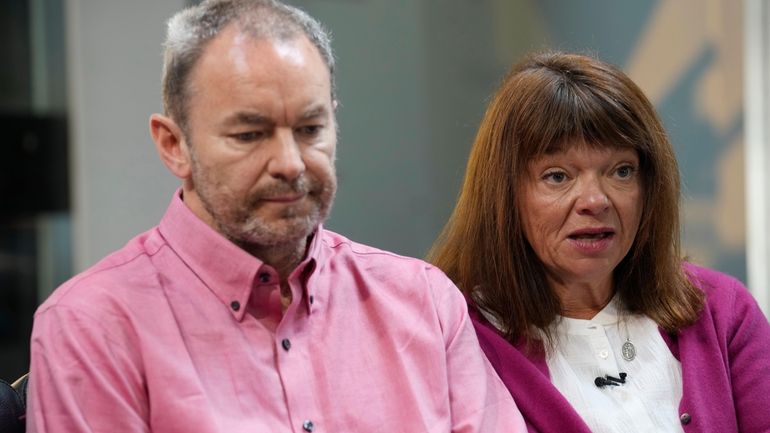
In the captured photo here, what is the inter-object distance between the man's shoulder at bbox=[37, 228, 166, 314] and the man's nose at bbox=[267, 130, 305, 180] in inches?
9.2

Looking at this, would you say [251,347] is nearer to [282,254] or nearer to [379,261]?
[282,254]

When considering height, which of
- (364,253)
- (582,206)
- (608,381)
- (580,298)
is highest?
(582,206)

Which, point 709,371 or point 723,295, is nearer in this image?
point 709,371

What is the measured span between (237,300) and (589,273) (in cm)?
71

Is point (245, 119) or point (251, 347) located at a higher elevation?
point (245, 119)

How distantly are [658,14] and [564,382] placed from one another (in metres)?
1.98

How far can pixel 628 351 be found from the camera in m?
2.18

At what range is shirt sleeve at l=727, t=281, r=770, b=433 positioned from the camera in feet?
7.02

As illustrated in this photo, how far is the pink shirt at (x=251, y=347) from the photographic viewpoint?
5.32ft

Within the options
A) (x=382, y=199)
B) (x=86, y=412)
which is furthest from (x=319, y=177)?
(x=382, y=199)

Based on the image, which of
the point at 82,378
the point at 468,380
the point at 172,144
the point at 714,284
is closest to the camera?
the point at 82,378

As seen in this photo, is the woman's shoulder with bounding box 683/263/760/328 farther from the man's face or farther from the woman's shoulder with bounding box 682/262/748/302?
the man's face

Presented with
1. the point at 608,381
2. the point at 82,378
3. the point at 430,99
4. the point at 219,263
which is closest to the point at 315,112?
the point at 219,263

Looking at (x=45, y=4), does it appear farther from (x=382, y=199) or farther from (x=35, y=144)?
(x=382, y=199)
